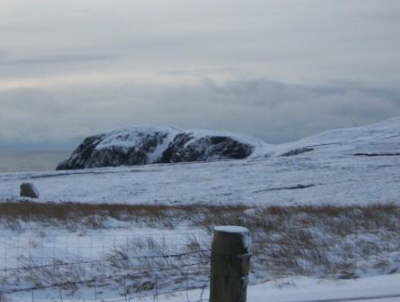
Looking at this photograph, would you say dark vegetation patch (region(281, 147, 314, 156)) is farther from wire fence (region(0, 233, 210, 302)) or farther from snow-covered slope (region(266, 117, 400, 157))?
wire fence (region(0, 233, 210, 302))

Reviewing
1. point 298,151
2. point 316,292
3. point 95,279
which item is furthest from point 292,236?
point 298,151

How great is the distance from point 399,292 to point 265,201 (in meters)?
20.7

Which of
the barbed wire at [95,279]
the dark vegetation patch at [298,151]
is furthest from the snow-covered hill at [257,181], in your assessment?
the barbed wire at [95,279]

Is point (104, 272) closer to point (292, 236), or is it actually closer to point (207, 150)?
point (292, 236)

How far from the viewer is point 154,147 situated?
73.2 m

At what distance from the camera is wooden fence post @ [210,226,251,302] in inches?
228

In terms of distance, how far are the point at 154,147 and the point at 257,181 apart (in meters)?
37.3

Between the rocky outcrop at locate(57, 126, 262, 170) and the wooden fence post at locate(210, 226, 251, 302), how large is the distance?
5881cm

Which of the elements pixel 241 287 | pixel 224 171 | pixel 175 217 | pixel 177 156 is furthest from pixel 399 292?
pixel 177 156

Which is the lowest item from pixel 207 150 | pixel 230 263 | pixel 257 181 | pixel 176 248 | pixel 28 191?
pixel 207 150

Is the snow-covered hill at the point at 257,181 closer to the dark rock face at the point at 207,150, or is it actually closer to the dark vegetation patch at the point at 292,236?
the dark rock face at the point at 207,150

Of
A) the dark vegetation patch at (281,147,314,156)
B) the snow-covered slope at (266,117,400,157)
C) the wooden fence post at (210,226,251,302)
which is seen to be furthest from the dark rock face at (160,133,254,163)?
the wooden fence post at (210,226,251,302)

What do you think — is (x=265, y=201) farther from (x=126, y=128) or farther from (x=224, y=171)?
(x=126, y=128)

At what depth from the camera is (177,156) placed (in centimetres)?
6825
